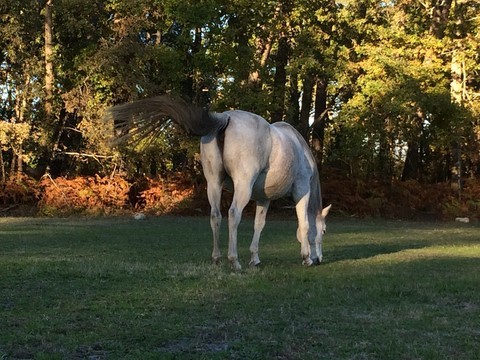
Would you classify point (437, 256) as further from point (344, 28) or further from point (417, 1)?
point (417, 1)

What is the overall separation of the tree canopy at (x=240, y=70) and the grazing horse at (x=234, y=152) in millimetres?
18233

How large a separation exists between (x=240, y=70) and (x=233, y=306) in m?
25.0

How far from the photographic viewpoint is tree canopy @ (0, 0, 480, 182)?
28328 mm

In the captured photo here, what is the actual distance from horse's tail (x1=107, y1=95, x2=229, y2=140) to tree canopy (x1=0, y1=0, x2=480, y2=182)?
18.6m

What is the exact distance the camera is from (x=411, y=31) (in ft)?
103

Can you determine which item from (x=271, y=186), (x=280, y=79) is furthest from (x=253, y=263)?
(x=280, y=79)

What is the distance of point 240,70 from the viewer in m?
30.4

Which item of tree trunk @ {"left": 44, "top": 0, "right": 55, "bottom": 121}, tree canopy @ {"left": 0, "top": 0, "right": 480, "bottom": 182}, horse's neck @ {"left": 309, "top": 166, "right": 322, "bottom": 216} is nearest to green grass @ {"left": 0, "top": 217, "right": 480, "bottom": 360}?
horse's neck @ {"left": 309, "top": 166, "right": 322, "bottom": 216}

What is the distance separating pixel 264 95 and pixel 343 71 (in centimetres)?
419

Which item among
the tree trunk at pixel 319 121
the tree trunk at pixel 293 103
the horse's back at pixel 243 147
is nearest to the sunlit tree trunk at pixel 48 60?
the tree trunk at pixel 293 103

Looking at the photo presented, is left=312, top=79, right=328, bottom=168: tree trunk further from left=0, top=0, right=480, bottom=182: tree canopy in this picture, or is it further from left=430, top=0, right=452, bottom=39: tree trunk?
left=430, top=0, right=452, bottom=39: tree trunk

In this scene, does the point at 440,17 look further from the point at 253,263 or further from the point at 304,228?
the point at 253,263

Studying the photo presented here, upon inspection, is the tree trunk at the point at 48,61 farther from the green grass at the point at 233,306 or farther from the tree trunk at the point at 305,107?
the green grass at the point at 233,306

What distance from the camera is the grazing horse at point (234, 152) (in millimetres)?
9125
